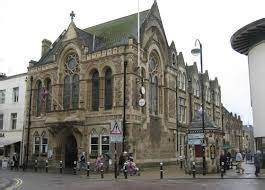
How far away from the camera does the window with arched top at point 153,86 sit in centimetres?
3714

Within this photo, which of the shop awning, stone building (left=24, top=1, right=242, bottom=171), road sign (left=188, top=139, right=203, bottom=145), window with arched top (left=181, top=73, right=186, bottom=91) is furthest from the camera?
window with arched top (left=181, top=73, right=186, bottom=91)

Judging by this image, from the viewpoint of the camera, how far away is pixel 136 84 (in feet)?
110

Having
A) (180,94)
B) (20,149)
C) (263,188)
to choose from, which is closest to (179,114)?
(180,94)

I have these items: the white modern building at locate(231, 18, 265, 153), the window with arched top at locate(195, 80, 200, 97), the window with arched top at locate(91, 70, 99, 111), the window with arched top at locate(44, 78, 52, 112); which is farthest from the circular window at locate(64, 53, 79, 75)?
the window with arched top at locate(195, 80, 200, 97)

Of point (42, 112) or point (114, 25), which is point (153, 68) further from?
point (42, 112)

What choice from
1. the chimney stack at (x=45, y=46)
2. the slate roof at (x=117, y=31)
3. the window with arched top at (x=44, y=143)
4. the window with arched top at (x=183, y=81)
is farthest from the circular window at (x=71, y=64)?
the window with arched top at (x=183, y=81)

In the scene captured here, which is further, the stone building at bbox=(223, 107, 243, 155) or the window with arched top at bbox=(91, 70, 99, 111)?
the stone building at bbox=(223, 107, 243, 155)

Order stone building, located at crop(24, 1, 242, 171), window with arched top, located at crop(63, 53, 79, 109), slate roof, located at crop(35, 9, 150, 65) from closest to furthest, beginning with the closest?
stone building, located at crop(24, 1, 242, 171) < slate roof, located at crop(35, 9, 150, 65) < window with arched top, located at crop(63, 53, 79, 109)

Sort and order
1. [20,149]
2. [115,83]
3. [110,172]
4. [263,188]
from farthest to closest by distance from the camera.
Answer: [20,149] → [115,83] → [110,172] → [263,188]

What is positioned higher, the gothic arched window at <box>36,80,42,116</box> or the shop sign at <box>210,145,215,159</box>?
the gothic arched window at <box>36,80,42,116</box>

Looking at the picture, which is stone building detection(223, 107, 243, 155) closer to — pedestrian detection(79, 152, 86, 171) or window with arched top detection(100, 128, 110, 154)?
window with arched top detection(100, 128, 110, 154)

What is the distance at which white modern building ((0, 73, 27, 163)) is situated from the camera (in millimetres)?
42719

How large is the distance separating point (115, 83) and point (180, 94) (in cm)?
1263

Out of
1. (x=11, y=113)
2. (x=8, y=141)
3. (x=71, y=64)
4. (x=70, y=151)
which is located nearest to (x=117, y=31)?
(x=71, y=64)
